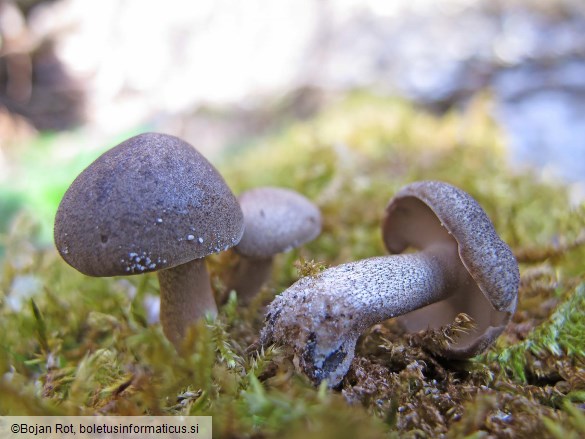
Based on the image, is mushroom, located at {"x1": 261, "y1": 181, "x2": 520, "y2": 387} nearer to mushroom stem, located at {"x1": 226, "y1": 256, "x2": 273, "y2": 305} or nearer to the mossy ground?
the mossy ground

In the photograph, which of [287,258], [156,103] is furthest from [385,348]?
[156,103]

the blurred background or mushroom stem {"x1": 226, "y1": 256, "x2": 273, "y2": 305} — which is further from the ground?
the blurred background

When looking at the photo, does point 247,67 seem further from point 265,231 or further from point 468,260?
point 468,260

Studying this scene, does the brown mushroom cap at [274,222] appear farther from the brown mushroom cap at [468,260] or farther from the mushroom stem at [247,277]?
the brown mushroom cap at [468,260]

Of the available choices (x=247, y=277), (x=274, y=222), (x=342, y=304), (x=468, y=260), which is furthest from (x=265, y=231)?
(x=468, y=260)

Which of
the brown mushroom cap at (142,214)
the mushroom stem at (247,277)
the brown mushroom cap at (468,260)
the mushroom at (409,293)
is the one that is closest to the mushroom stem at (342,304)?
the mushroom at (409,293)

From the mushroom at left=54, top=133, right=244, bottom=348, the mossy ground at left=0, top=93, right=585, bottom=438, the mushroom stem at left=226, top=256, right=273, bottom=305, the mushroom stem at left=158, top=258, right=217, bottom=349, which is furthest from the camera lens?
the mushroom stem at left=226, top=256, right=273, bottom=305

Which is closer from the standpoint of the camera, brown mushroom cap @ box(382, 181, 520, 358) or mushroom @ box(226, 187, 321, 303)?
brown mushroom cap @ box(382, 181, 520, 358)

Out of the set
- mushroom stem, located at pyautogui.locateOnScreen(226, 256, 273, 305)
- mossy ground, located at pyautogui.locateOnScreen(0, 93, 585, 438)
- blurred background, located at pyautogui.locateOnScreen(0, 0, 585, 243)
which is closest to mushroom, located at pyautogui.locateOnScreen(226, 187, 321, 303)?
mushroom stem, located at pyautogui.locateOnScreen(226, 256, 273, 305)
